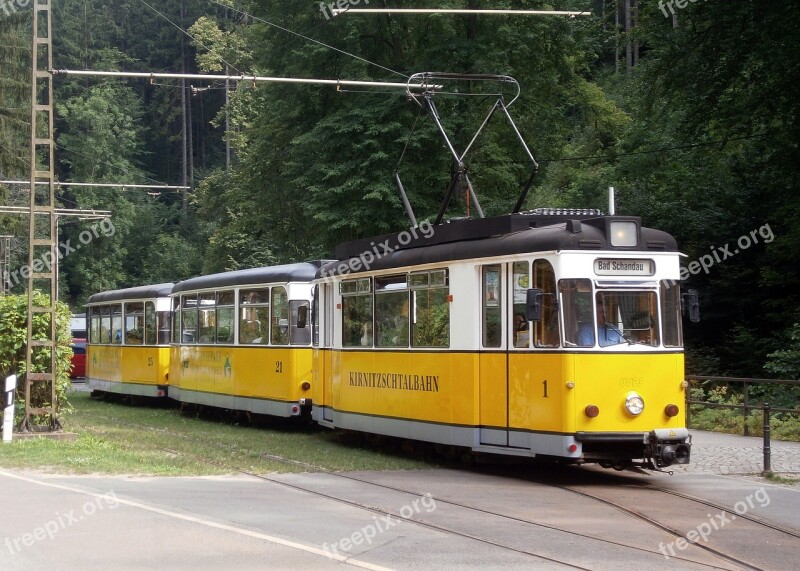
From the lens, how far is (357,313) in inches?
739

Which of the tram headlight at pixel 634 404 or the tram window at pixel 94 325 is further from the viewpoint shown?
the tram window at pixel 94 325

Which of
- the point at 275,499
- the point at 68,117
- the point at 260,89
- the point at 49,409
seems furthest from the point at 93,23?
the point at 275,499

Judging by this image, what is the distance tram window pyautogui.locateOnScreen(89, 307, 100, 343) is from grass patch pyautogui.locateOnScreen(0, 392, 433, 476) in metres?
10.7

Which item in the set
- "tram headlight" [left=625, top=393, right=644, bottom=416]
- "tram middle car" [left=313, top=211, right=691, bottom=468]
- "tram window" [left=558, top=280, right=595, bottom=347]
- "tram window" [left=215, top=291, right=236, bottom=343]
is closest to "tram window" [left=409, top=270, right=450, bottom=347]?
"tram middle car" [left=313, top=211, right=691, bottom=468]

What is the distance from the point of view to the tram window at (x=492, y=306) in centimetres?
1513

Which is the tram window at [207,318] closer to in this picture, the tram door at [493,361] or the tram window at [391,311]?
the tram window at [391,311]

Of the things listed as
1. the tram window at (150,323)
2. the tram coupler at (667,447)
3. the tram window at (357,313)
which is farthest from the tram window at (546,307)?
the tram window at (150,323)

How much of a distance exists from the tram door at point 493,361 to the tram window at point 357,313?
3274mm

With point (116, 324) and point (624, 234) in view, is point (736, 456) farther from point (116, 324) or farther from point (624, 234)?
point (116, 324)

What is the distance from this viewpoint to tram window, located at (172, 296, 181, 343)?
92.1 ft

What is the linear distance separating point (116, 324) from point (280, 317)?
12288mm

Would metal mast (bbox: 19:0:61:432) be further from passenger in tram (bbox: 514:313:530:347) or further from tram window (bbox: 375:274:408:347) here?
passenger in tram (bbox: 514:313:530:347)

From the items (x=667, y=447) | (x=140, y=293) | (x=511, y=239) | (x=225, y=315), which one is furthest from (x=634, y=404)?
(x=140, y=293)

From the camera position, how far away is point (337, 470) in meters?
15.8
